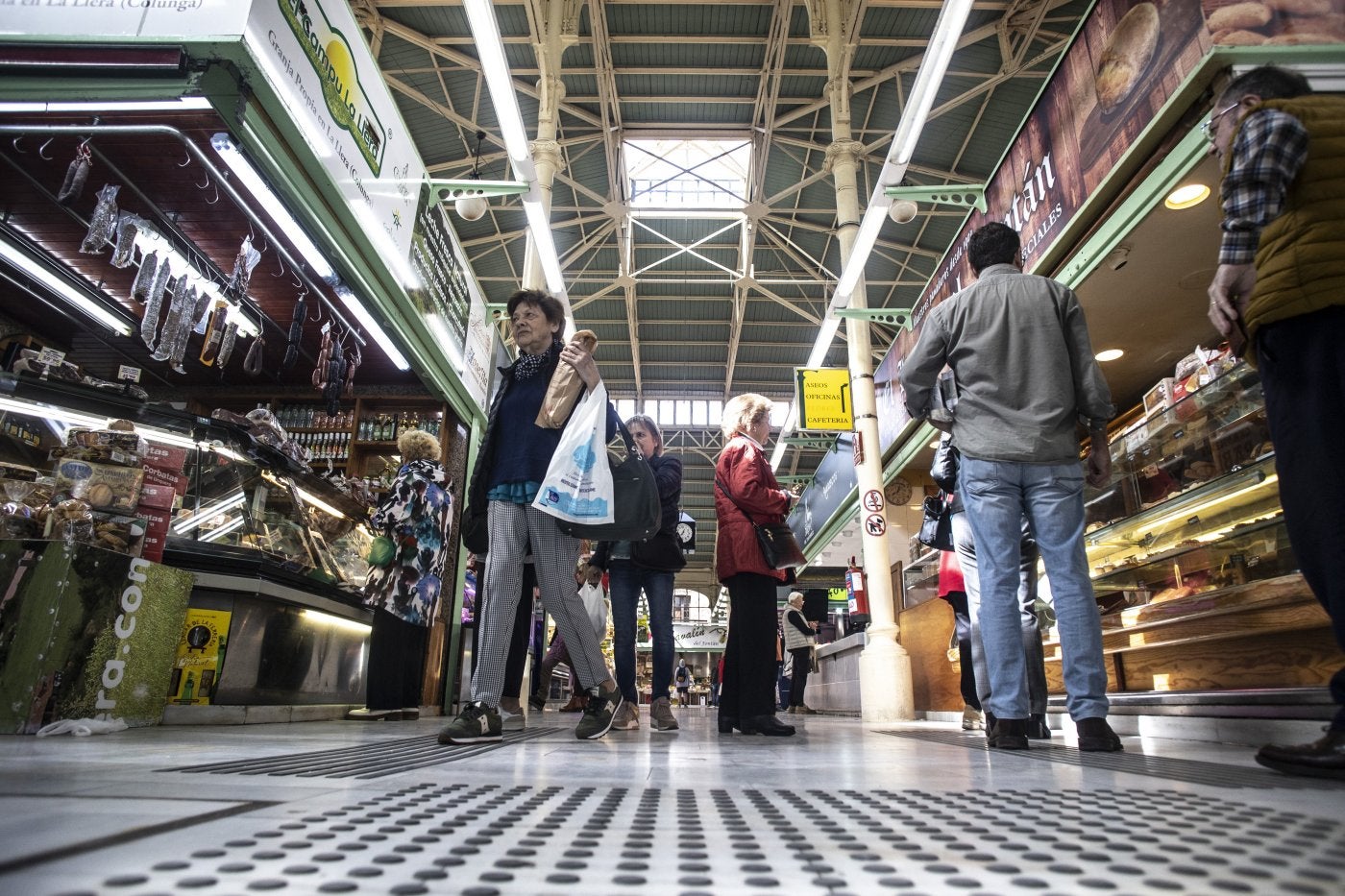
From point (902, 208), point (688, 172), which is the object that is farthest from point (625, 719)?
point (688, 172)

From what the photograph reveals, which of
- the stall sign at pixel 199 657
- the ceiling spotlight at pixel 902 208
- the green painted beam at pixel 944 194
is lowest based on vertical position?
the stall sign at pixel 199 657

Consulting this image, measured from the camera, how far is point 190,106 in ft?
11.8

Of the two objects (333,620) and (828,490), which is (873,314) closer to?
(828,490)

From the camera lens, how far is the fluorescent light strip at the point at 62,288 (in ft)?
16.8

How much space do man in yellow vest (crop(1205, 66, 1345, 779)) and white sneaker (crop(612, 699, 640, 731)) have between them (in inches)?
110

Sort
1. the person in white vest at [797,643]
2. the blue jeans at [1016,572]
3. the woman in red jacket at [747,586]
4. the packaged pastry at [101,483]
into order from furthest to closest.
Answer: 1. the person in white vest at [797,643]
2. the woman in red jacket at [747,586]
3. the packaged pastry at [101,483]
4. the blue jeans at [1016,572]

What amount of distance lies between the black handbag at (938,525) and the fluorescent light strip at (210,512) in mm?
4107

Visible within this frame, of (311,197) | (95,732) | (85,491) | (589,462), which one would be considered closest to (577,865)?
(589,462)

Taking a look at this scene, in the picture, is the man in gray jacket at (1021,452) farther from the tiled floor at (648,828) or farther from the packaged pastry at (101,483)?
the packaged pastry at (101,483)

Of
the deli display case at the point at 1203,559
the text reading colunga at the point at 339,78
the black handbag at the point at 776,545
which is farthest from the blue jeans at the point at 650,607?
the text reading colunga at the point at 339,78

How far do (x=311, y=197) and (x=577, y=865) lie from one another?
14.1 ft

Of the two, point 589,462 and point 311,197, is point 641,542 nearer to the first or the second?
point 589,462

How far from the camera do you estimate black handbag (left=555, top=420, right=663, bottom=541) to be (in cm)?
301

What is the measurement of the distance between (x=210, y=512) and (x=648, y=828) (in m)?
4.35
